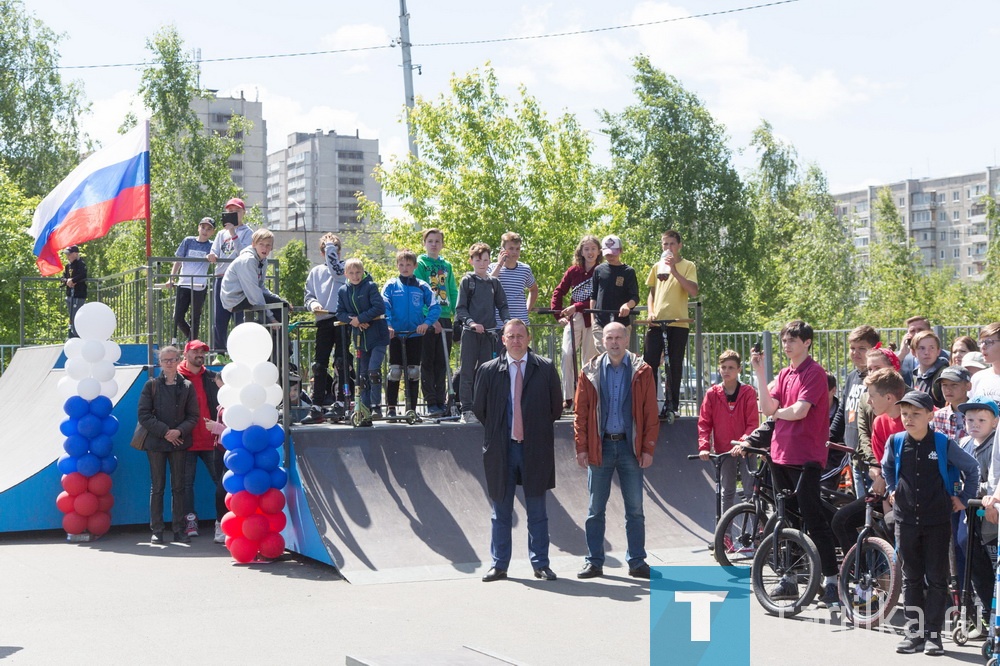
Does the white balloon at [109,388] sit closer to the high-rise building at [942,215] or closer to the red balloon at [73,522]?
the red balloon at [73,522]

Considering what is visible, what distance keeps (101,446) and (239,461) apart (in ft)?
8.08

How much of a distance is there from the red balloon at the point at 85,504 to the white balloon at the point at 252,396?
2611 mm

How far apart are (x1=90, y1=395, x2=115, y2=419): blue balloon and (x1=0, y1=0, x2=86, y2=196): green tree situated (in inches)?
1282

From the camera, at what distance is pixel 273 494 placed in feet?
32.2

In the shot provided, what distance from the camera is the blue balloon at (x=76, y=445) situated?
11.4 metres

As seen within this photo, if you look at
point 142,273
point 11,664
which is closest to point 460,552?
point 11,664

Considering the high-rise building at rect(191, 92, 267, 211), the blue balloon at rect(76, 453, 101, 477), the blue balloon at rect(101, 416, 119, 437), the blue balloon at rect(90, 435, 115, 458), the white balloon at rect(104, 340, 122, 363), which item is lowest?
the blue balloon at rect(76, 453, 101, 477)

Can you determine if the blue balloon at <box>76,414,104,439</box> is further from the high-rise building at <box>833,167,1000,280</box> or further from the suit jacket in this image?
the high-rise building at <box>833,167,1000,280</box>

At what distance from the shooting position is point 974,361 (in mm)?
9070

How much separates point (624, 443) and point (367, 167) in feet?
539

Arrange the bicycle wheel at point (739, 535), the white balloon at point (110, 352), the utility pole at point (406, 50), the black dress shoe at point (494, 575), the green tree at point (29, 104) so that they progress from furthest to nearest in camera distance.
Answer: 1. the green tree at point (29, 104)
2. the utility pole at point (406, 50)
3. the white balloon at point (110, 352)
4. the black dress shoe at point (494, 575)
5. the bicycle wheel at point (739, 535)

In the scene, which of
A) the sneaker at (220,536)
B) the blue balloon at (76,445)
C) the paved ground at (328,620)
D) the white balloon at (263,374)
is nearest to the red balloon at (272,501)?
the paved ground at (328,620)

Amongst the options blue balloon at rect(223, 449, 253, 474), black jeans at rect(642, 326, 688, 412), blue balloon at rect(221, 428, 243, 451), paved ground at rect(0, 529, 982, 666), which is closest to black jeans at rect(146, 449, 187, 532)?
paved ground at rect(0, 529, 982, 666)

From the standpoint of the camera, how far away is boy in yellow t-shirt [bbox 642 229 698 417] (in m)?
11.8
